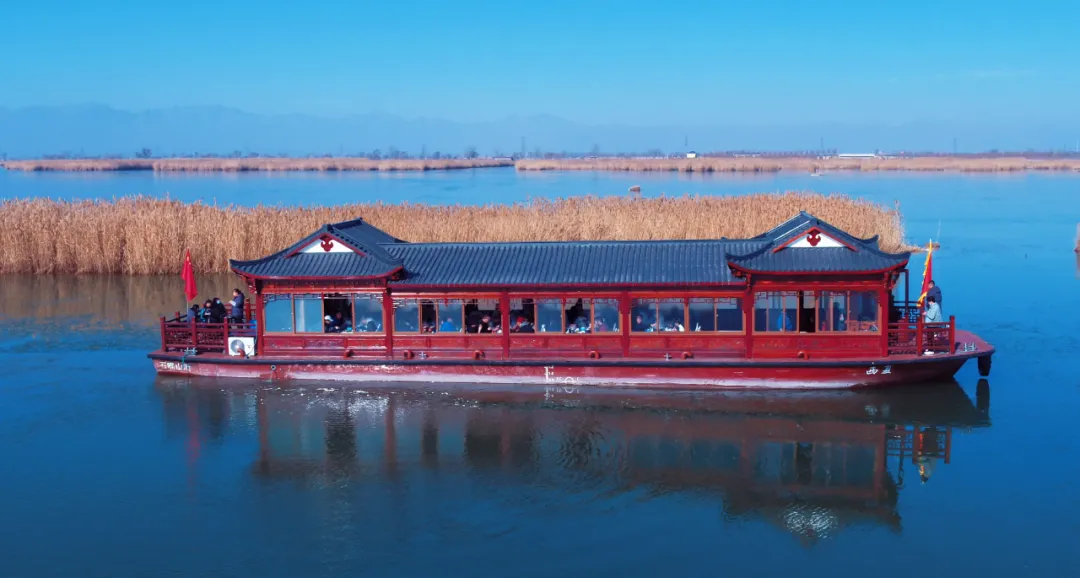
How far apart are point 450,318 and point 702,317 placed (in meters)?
5.25

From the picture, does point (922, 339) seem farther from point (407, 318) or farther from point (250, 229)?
point (250, 229)

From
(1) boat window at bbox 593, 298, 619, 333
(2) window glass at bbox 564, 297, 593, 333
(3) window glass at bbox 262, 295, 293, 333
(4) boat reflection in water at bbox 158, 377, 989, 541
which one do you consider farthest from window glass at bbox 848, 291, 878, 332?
(3) window glass at bbox 262, 295, 293, 333

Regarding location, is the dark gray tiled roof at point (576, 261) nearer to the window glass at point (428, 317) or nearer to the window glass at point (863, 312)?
the window glass at point (428, 317)

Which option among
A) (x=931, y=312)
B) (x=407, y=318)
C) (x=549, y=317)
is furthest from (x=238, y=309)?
(x=931, y=312)

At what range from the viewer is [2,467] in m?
16.6

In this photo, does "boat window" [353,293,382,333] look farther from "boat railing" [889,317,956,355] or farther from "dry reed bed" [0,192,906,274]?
"dry reed bed" [0,192,906,274]

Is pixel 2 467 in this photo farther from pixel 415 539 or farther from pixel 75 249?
pixel 75 249

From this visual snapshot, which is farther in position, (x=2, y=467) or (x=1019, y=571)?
(x=2, y=467)

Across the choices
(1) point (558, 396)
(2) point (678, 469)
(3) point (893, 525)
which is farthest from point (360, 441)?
(3) point (893, 525)

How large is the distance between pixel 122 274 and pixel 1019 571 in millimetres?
31650

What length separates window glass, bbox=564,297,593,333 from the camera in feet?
66.5

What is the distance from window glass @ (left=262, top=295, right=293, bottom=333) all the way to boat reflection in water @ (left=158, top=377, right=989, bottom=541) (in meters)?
1.33

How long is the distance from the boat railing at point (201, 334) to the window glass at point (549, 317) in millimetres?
6303

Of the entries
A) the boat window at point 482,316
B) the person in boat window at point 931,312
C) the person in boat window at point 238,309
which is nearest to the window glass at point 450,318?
the boat window at point 482,316
